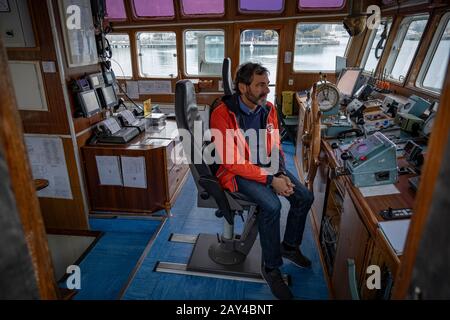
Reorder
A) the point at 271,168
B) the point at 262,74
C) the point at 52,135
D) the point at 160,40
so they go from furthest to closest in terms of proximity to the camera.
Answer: the point at 160,40, the point at 52,135, the point at 271,168, the point at 262,74

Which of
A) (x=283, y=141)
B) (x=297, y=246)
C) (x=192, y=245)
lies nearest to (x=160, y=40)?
(x=283, y=141)

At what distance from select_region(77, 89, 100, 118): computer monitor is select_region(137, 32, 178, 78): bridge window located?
2.55 meters

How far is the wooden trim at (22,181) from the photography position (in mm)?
595

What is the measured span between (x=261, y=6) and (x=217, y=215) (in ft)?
12.4

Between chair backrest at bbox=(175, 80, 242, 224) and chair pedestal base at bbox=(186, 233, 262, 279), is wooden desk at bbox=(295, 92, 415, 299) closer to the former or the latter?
chair pedestal base at bbox=(186, 233, 262, 279)

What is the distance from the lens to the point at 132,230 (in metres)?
2.89

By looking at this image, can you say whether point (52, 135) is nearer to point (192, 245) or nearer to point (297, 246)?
point (192, 245)

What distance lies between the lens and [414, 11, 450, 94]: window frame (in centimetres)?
282

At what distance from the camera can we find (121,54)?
5.20 meters

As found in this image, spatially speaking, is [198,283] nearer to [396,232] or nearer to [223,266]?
[223,266]

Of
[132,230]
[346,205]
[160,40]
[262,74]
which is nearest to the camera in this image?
[346,205]

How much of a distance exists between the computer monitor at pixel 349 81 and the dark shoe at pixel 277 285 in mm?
2517

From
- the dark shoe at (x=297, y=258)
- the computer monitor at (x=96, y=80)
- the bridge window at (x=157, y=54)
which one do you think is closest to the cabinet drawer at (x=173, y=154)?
the computer monitor at (x=96, y=80)

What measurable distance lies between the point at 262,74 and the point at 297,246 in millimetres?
1338
